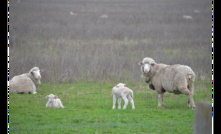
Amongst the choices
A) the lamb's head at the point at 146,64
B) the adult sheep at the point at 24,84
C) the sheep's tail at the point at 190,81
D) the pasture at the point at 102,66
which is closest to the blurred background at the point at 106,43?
the pasture at the point at 102,66

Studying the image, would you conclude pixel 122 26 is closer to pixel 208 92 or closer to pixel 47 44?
pixel 47 44

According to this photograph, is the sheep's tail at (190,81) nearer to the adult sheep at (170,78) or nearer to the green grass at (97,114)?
the adult sheep at (170,78)

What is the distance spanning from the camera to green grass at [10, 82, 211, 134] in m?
9.74

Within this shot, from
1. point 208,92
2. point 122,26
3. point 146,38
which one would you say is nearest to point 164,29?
point 146,38

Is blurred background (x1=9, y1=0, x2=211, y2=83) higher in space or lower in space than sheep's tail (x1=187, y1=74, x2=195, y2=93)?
higher

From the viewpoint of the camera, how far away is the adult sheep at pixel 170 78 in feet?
39.0

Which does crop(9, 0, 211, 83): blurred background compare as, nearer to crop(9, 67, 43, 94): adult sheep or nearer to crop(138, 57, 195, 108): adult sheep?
crop(9, 67, 43, 94): adult sheep

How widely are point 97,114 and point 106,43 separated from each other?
15.2m

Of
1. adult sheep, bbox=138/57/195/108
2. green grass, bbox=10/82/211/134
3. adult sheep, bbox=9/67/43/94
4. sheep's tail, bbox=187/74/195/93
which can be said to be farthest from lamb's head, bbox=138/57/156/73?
adult sheep, bbox=9/67/43/94

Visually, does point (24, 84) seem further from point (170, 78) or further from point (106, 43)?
point (106, 43)

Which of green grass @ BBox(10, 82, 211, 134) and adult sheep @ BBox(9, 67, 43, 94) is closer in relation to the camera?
green grass @ BBox(10, 82, 211, 134)

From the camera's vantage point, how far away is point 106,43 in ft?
85.9

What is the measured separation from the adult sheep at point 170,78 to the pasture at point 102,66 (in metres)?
0.52

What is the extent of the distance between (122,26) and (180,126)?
81.6 ft
